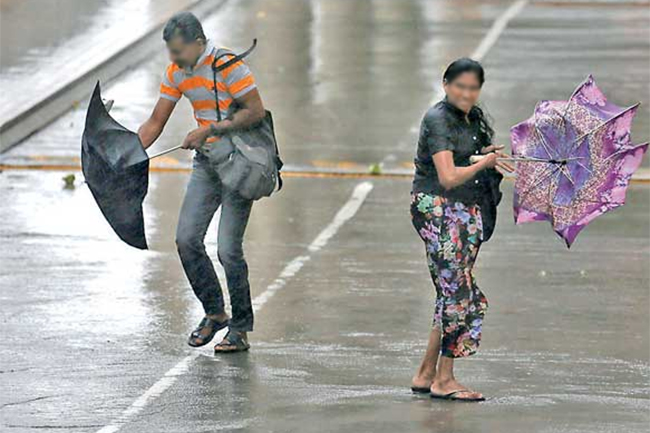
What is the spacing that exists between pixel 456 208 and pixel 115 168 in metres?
1.92

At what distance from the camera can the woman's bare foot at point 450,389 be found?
8922 mm

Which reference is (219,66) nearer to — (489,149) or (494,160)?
(489,149)

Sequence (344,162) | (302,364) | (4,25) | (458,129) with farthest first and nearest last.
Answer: (4,25)
(344,162)
(302,364)
(458,129)

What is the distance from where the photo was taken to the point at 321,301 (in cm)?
1148

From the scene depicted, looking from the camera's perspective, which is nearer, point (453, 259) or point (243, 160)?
point (453, 259)

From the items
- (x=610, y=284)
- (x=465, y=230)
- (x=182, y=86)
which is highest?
(x=182, y=86)

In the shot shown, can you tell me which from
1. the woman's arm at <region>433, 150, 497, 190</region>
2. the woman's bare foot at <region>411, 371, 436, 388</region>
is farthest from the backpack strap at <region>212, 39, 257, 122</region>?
the woman's bare foot at <region>411, 371, 436, 388</region>

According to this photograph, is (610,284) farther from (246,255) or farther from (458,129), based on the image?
(458,129)

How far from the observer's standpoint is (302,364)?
31.8 ft

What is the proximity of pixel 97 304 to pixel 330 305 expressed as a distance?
4.81 ft

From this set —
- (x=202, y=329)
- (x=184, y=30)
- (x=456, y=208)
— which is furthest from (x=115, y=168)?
(x=456, y=208)

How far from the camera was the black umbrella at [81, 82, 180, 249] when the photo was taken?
31.5 feet

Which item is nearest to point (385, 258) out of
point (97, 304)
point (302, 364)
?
point (97, 304)

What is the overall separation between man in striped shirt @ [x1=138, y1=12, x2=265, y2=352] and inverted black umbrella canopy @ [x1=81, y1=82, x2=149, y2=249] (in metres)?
0.27
